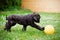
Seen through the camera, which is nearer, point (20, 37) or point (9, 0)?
point (20, 37)

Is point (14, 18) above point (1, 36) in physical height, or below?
above

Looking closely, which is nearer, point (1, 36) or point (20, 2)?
point (1, 36)

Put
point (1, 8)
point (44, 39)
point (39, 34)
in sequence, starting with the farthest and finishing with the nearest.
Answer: point (1, 8), point (39, 34), point (44, 39)

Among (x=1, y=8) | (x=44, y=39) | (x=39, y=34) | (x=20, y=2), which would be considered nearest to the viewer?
(x=44, y=39)

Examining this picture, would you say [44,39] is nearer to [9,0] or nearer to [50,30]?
[50,30]

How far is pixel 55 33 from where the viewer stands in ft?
14.6

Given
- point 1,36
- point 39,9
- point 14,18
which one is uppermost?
point 14,18

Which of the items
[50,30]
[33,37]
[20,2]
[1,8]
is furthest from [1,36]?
Answer: [20,2]

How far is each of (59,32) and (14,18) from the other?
1060 millimetres

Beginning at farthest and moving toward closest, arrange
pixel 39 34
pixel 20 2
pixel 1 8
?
pixel 20 2 → pixel 1 8 → pixel 39 34

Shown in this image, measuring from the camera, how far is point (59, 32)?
14.9 feet

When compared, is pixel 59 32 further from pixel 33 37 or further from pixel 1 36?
pixel 1 36

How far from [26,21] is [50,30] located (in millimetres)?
557

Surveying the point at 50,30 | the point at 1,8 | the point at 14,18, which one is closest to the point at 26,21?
the point at 14,18
